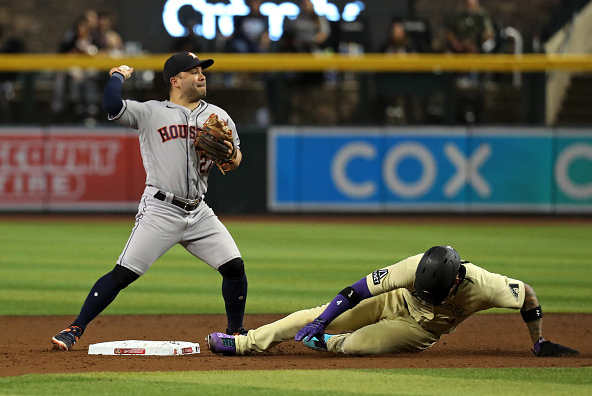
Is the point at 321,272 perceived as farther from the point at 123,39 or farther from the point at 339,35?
the point at 123,39

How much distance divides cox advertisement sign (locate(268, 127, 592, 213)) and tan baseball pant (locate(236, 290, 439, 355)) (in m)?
11.0

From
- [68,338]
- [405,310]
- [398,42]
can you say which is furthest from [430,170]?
[68,338]

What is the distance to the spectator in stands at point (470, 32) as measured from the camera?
16.9m

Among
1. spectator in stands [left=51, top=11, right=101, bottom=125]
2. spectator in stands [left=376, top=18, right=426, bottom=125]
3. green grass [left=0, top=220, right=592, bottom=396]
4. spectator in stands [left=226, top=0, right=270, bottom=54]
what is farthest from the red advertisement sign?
spectator in stands [left=376, top=18, right=426, bottom=125]

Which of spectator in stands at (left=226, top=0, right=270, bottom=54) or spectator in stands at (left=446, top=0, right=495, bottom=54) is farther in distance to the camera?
spectator in stands at (left=226, top=0, right=270, bottom=54)

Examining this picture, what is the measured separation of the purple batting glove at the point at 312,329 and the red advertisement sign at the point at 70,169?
11878 mm

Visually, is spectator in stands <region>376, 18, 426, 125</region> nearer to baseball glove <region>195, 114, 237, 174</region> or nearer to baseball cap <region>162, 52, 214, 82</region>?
baseball cap <region>162, 52, 214, 82</region>

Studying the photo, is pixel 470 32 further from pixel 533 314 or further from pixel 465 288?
pixel 465 288

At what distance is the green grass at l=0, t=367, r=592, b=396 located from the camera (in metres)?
4.88

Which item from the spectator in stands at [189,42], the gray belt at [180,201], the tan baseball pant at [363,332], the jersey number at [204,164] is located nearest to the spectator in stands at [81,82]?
the spectator in stands at [189,42]

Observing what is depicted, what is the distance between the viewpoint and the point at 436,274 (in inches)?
216

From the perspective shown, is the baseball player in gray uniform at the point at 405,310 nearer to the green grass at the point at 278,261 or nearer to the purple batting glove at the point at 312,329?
the purple batting glove at the point at 312,329

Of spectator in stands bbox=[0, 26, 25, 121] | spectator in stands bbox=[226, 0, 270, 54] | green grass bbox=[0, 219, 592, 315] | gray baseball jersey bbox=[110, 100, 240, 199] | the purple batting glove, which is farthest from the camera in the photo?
spectator in stands bbox=[0, 26, 25, 121]

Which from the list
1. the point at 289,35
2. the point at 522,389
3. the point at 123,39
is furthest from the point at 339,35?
the point at 522,389
